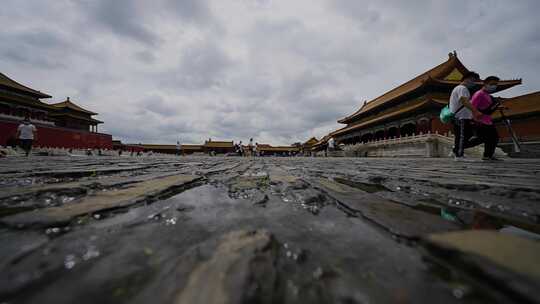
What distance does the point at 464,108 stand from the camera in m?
4.38

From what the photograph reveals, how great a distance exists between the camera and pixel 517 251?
443 millimetres

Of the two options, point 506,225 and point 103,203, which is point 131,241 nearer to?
point 103,203

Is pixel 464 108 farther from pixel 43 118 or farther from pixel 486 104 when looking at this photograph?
pixel 43 118

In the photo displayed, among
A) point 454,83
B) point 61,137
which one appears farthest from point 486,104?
point 61,137

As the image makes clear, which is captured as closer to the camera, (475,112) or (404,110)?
(475,112)

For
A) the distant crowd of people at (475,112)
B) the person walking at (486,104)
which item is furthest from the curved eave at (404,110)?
the person walking at (486,104)

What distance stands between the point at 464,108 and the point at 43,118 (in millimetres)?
33008

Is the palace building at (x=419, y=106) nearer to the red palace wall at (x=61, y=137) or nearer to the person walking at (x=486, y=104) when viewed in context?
the person walking at (x=486, y=104)

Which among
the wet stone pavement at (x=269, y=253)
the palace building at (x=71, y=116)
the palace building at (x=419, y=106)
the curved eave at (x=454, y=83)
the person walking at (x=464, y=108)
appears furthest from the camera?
the palace building at (x=71, y=116)

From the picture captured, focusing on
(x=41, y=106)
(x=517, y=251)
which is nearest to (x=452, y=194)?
(x=517, y=251)

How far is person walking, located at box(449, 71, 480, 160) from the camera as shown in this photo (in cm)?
414

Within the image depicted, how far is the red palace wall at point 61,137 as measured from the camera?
60.0 ft

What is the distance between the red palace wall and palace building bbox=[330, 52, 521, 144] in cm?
2800

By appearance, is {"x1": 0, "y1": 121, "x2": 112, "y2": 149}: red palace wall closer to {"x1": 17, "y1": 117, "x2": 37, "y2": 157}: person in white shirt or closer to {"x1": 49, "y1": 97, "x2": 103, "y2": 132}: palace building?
{"x1": 49, "y1": 97, "x2": 103, "y2": 132}: palace building
